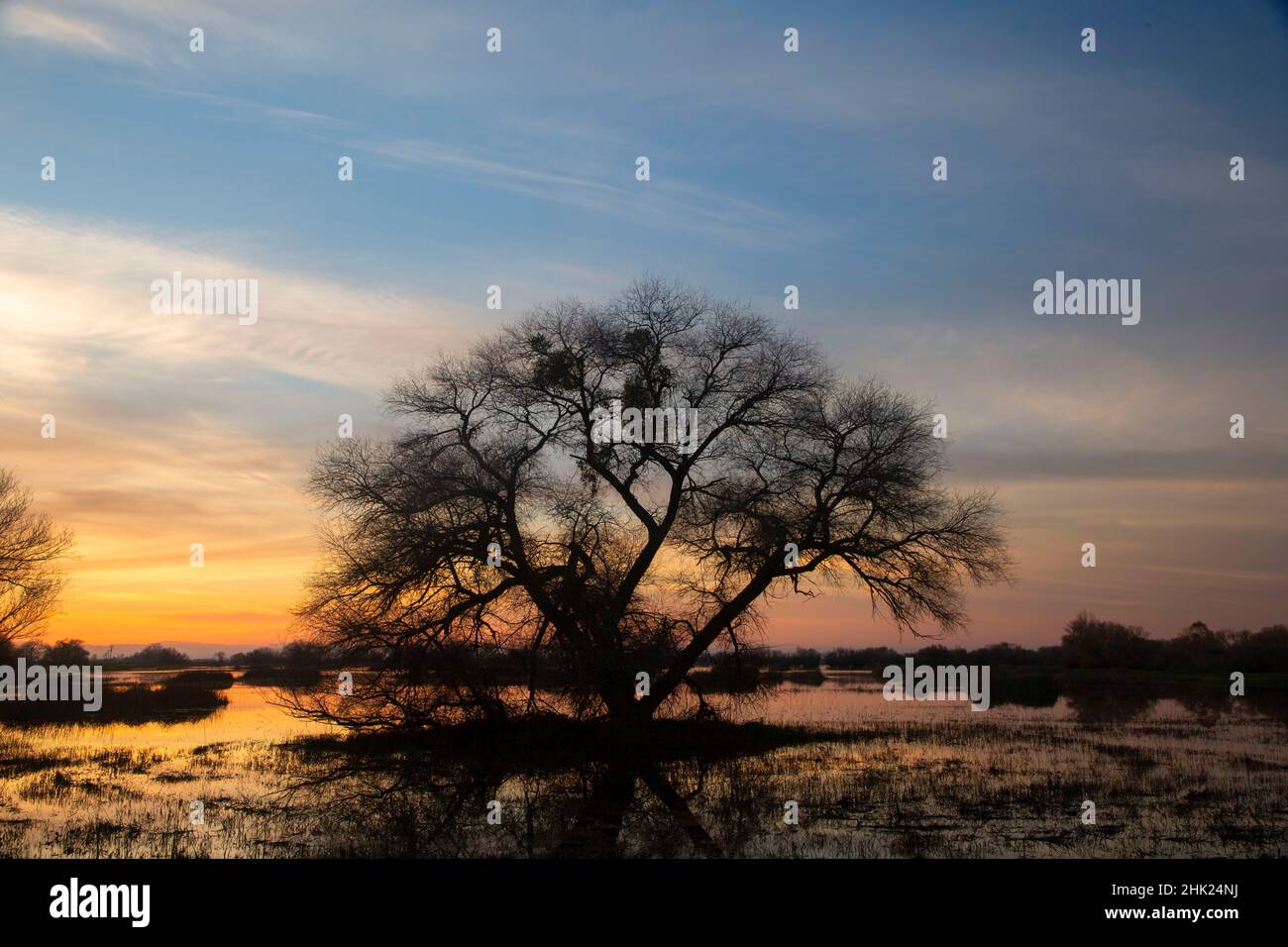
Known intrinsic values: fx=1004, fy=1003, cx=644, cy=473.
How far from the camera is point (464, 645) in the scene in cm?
2252

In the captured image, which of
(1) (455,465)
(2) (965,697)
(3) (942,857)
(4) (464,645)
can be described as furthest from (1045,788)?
(2) (965,697)

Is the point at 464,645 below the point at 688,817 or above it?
above

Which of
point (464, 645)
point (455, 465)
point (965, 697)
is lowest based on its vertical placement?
point (965, 697)

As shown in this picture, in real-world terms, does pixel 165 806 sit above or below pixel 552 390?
below

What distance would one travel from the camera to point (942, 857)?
36.2ft

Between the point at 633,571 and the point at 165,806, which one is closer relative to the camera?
the point at 165,806

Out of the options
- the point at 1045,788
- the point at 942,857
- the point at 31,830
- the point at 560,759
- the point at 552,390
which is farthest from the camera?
the point at 552,390

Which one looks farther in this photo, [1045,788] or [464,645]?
[464,645]

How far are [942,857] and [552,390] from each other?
15.4m
